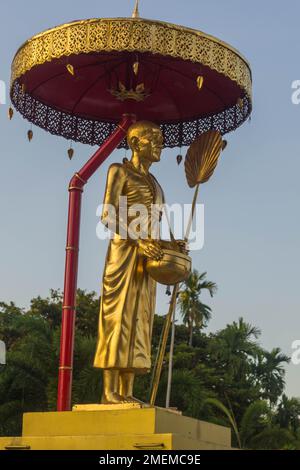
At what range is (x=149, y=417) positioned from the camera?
6027mm

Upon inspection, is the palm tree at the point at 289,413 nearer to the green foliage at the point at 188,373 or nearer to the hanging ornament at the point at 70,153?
the green foliage at the point at 188,373

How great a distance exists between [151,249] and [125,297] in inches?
19.0

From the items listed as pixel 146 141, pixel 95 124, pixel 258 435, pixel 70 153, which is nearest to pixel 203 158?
pixel 146 141

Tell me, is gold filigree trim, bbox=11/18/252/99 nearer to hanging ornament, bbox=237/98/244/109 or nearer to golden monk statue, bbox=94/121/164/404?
hanging ornament, bbox=237/98/244/109

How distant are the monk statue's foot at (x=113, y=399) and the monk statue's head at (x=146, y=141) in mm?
2170

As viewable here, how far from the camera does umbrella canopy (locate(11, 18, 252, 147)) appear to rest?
7.36 meters

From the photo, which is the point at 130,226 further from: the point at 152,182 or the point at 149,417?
the point at 149,417

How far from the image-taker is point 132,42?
7.26m

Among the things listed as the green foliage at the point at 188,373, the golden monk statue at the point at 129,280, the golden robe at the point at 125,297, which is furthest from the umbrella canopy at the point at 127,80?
the green foliage at the point at 188,373

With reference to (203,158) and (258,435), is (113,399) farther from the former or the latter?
(258,435)

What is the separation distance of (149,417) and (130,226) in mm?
1843

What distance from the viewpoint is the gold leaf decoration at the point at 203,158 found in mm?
7656

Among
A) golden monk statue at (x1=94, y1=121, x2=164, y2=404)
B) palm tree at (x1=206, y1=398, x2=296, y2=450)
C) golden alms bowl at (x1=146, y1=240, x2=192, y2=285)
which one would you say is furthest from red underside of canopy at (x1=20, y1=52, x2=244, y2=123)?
palm tree at (x1=206, y1=398, x2=296, y2=450)
